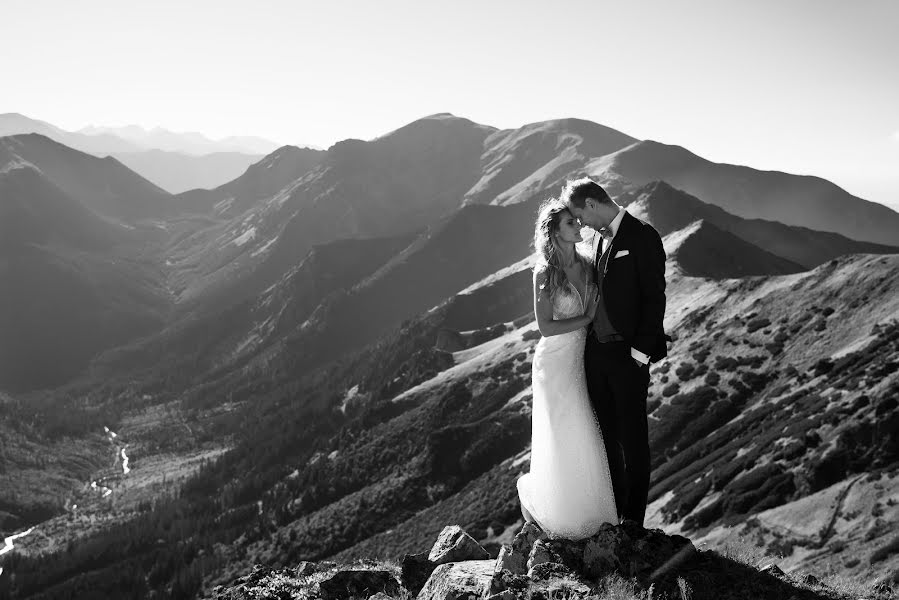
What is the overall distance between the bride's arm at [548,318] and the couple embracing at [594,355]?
0.6 inches

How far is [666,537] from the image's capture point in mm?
11258

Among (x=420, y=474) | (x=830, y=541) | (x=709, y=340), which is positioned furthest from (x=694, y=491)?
(x=420, y=474)

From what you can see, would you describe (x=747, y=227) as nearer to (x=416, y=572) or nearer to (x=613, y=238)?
(x=416, y=572)

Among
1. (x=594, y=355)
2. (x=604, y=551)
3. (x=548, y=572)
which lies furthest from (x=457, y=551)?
(x=594, y=355)

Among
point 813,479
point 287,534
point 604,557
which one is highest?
point 604,557

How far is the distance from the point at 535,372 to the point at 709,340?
80.3 meters

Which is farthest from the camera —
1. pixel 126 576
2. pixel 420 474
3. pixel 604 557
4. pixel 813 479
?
pixel 126 576

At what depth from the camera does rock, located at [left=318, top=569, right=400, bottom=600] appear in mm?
13820

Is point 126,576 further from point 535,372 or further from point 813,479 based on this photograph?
point 535,372

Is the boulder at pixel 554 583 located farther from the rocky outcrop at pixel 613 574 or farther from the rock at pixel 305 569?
the rock at pixel 305 569

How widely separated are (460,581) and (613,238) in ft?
20.3


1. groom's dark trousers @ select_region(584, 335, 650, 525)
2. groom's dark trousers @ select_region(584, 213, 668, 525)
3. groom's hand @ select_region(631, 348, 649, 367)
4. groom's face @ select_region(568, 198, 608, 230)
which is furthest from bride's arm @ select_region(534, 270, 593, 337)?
groom's face @ select_region(568, 198, 608, 230)

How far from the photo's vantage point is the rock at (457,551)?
13.3 m

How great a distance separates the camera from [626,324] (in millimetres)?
10508
